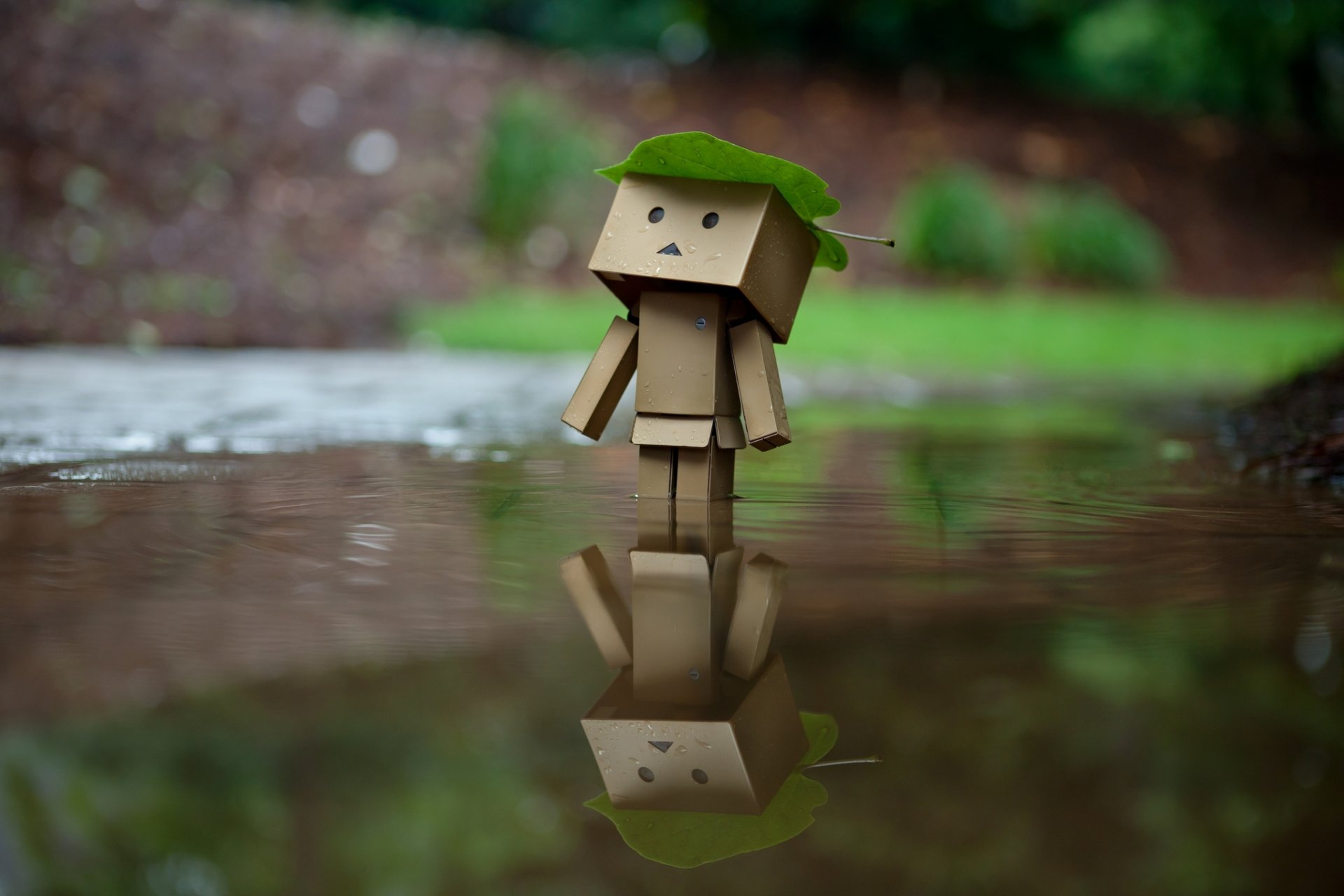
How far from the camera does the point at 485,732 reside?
4.42 feet

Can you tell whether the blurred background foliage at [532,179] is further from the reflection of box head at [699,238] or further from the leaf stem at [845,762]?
the leaf stem at [845,762]

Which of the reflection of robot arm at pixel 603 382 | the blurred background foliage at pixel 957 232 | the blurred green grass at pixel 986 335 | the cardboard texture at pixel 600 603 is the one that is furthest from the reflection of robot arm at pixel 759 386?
the blurred background foliage at pixel 957 232

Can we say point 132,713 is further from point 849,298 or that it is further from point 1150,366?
point 849,298

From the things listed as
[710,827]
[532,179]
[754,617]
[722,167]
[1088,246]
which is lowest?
[710,827]

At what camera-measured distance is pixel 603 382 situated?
9.62 feet

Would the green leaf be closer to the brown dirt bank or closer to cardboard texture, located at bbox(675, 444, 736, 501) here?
cardboard texture, located at bbox(675, 444, 736, 501)

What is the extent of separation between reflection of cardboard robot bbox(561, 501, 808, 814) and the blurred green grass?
5495 millimetres

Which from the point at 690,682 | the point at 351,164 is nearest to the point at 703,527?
the point at 690,682

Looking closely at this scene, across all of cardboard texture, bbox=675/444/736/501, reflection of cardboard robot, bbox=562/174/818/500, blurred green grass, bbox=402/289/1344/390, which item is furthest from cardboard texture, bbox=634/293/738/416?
blurred green grass, bbox=402/289/1344/390

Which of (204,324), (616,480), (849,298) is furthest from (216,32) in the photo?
(616,480)

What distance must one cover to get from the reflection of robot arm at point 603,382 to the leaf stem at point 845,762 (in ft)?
5.56

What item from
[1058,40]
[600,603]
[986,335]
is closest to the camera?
[600,603]

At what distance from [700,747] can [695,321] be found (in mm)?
1619

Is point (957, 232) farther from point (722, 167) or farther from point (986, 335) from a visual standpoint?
point (722, 167)
